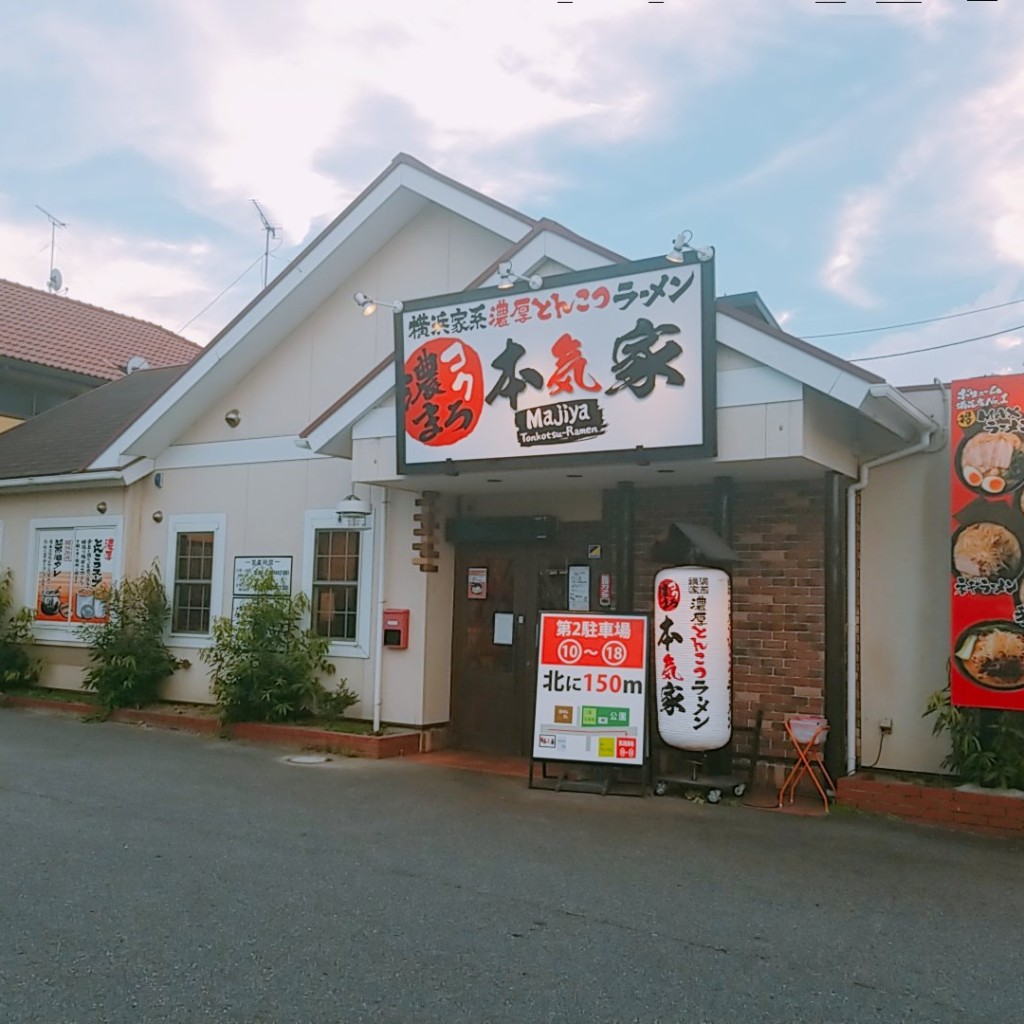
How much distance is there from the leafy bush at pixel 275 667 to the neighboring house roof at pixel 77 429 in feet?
11.5

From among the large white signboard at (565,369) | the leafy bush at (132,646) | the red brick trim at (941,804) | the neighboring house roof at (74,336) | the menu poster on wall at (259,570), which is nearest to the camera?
the red brick trim at (941,804)

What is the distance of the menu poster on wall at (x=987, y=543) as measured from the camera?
764 centimetres

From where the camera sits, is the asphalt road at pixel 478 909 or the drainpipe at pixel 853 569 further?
the drainpipe at pixel 853 569

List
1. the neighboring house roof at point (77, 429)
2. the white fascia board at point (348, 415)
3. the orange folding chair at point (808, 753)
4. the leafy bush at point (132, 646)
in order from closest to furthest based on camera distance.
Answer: the orange folding chair at point (808, 753), the white fascia board at point (348, 415), the leafy bush at point (132, 646), the neighboring house roof at point (77, 429)

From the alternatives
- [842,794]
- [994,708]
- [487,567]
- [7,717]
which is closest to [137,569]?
[7,717]

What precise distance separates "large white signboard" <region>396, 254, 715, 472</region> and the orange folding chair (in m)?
2.46

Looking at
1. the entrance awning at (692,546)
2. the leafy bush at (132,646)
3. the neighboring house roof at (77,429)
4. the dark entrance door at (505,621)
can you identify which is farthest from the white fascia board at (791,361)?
the leafy bush at (132,646)

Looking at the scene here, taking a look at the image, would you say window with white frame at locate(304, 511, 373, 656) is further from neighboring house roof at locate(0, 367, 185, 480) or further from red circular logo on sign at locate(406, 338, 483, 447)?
neighboring house roof at locate(0, 367, 185, 480)

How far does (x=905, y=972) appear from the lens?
4.63 m

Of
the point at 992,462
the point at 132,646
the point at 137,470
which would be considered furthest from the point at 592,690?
the point at 137,470

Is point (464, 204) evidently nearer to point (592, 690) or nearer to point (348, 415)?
point (348, 415)

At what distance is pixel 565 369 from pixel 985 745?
14.8 feet

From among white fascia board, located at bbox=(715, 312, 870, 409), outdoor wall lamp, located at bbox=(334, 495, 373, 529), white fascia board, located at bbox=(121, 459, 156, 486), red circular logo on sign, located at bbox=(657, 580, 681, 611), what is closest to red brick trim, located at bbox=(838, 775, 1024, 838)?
red circular logo on sign, located at bbox=(657, 580, 681, 611)

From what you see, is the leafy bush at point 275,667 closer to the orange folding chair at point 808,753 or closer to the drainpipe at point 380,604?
the drainpipe at point 380,604
